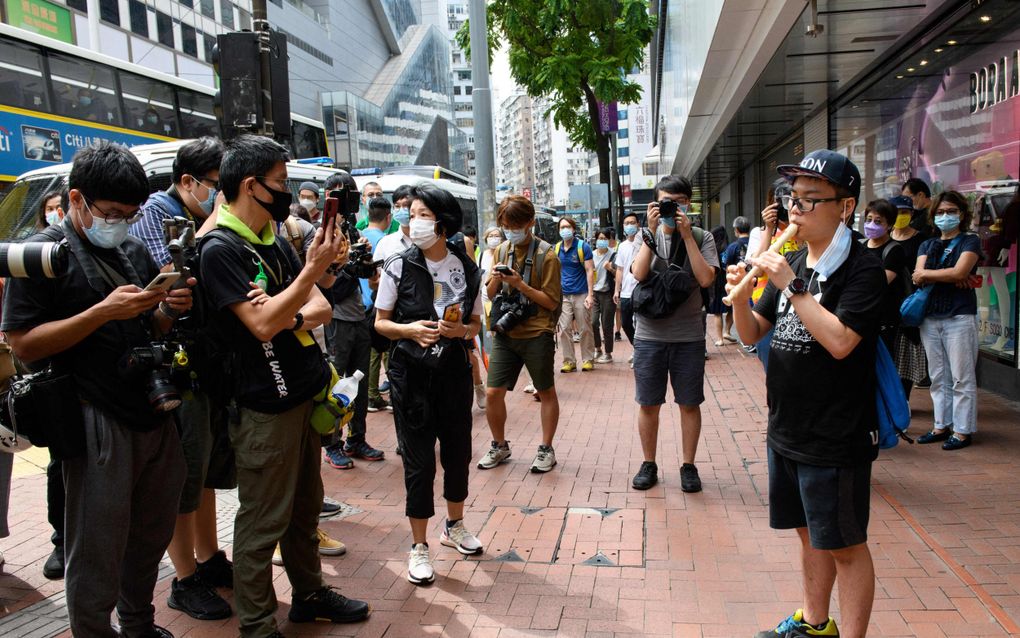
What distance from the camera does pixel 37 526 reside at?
477cm

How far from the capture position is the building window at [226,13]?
40.0 m

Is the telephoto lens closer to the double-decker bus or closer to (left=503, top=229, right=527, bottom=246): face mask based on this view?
(left=503, top=229, right=527, bottom=246): face mask

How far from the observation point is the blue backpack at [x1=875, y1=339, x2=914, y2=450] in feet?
9.18

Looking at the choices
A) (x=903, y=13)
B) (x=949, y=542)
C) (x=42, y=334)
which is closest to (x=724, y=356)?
(x=903, y=13)

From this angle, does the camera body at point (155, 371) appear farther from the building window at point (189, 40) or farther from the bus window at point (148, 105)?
the building window at point (189, 40)

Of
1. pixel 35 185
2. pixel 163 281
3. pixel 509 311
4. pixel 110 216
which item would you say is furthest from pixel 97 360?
pixel 35 185

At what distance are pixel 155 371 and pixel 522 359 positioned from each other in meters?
3.30

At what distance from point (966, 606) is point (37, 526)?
204 inches

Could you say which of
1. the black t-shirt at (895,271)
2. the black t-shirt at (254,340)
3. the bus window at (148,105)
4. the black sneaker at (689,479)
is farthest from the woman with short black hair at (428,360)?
the bus window at (148,105)

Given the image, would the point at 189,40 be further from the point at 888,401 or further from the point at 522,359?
the point at 888,401

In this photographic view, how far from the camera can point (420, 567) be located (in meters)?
3.89

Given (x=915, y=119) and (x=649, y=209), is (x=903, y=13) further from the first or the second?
(x=649, y=209)

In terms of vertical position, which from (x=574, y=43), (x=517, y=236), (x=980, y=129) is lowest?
(x=517, y=236)

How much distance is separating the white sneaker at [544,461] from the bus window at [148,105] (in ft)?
32.5
